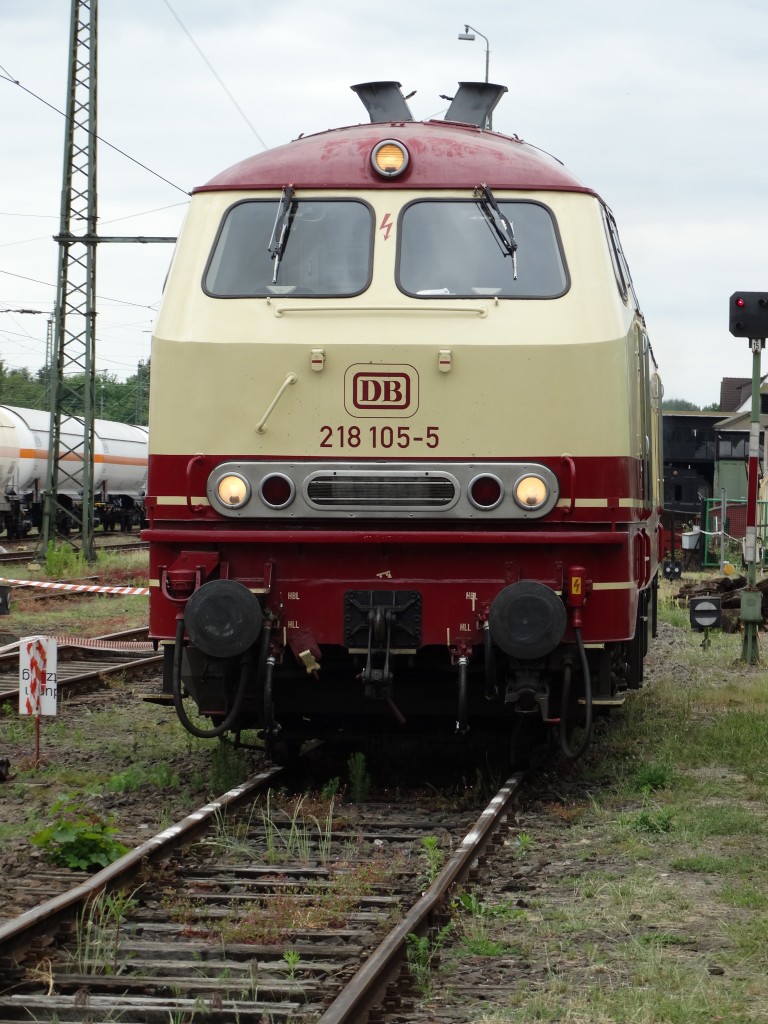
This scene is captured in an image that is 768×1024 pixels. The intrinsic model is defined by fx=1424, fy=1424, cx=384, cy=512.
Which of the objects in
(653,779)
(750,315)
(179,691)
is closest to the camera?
(179,691)

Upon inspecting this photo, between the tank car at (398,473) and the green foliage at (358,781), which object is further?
the green foliage at (358,781)

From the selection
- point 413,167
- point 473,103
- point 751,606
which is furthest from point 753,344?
point 413,167

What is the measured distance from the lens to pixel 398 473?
727 centimetres

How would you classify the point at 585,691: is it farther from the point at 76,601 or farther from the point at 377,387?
the point at 76,601

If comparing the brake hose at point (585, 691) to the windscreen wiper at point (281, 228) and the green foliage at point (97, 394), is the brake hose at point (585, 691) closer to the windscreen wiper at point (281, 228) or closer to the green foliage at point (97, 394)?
the windscreen wiper at point (281, 228)

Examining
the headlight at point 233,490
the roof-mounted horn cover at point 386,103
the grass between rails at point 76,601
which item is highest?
the roof-mounted horn cover at point 386,103

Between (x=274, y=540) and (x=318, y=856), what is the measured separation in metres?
1.61

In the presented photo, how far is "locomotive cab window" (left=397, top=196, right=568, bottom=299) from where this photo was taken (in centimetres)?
762

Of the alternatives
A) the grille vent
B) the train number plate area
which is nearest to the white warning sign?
the train number plate area

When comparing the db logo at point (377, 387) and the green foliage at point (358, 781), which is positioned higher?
the db logo at point (377, 387)

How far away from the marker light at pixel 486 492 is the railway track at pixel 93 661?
5569 mm

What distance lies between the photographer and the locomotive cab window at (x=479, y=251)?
7617 millimetres

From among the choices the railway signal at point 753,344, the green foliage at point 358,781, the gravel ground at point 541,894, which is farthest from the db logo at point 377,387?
the railway signal at point 753,344

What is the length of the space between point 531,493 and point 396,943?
2.90 meters
